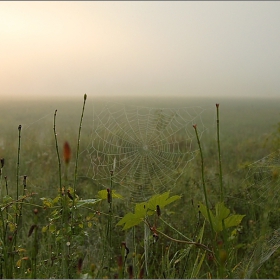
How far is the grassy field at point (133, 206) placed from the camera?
1.37 meters

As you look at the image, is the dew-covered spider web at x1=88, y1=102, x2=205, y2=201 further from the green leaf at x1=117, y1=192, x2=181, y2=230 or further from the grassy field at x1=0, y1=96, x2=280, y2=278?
the green leaf at x1=117, y1=192, x2=181, y2=230

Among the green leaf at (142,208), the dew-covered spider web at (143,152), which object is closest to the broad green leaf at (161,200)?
the green leaf at (142,208)

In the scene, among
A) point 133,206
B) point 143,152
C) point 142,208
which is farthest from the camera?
point 143,152

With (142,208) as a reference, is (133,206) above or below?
below

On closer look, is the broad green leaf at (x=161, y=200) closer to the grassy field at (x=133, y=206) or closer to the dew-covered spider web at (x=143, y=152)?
the grassy field at (x=133, y=206)

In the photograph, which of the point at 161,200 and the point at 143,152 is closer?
the point at 161,200

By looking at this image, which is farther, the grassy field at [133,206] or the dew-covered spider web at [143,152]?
the dew-covered spider web at [143,152]

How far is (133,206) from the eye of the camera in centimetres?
251

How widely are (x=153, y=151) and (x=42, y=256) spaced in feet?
4.40

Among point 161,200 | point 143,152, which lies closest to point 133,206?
Result: point 143,152

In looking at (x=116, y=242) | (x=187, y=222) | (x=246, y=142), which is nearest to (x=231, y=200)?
(x=187, y=222)

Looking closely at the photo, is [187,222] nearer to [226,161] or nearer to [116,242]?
[116,242]

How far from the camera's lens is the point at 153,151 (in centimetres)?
331

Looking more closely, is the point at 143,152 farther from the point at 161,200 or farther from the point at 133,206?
the point at 161,200
